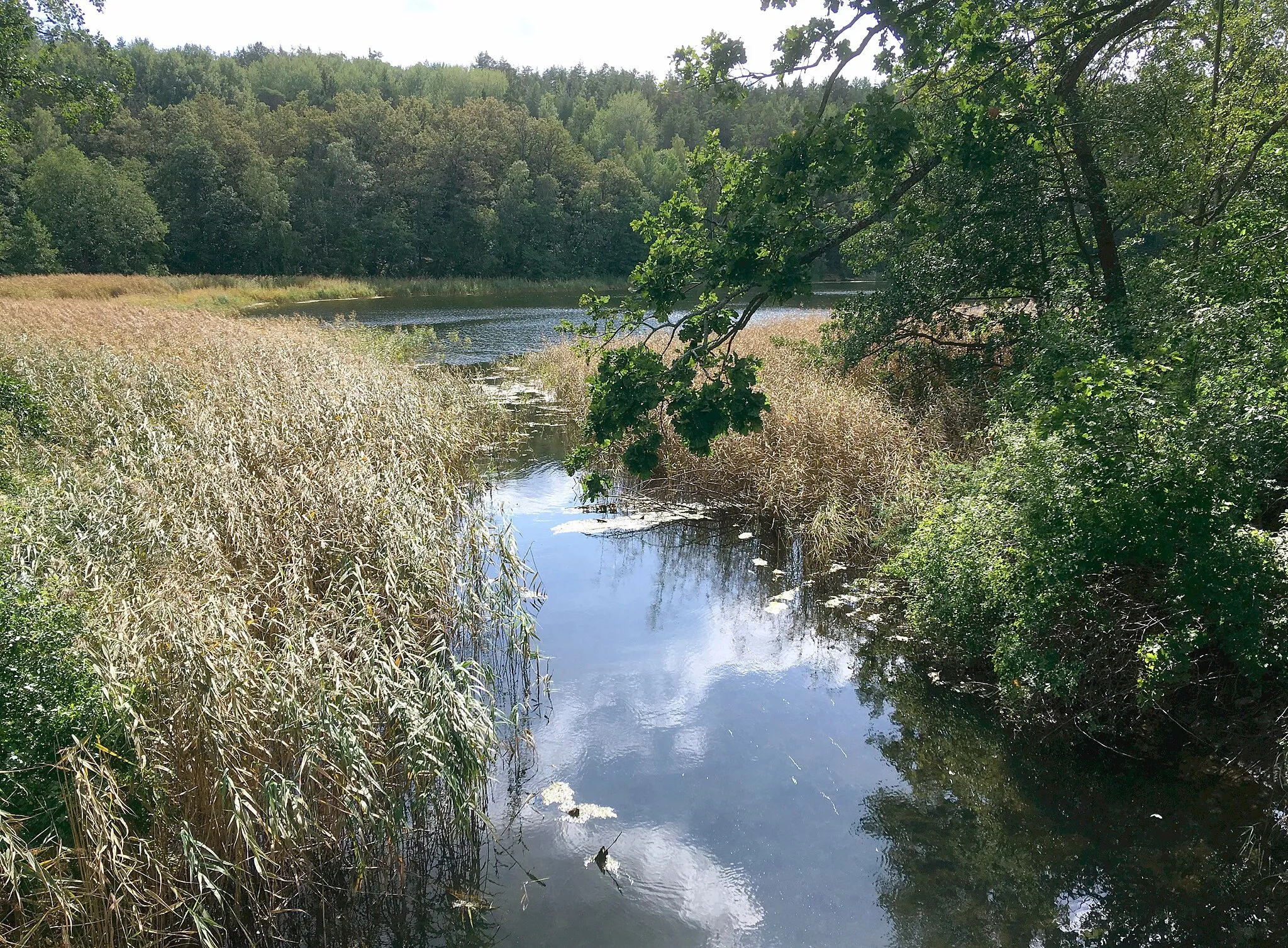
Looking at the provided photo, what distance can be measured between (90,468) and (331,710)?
226 inches

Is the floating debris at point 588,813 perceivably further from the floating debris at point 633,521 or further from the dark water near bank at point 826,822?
the floating debris at point 633,521

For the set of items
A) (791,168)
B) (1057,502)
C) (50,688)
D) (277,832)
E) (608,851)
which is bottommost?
(608,851)

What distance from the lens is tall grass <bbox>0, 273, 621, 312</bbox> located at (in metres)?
36.1

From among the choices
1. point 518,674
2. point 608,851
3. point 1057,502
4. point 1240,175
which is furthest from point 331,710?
point 1240,175

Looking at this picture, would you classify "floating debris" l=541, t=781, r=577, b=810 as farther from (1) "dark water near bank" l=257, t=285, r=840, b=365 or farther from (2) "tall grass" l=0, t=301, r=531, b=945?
(1) "dark water near bank" l=257, t=285, r=840, b=365

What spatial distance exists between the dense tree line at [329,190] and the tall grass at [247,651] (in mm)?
48173

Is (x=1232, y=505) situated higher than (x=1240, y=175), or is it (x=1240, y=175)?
(x=1240, y=175)

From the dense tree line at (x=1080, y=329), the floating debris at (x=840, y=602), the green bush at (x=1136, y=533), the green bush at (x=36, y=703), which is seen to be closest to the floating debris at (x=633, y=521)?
the floating debris at (x=840, y=602)

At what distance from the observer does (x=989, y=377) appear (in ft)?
40.1

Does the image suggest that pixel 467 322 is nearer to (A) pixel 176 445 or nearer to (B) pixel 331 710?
(A) pixel 176 445

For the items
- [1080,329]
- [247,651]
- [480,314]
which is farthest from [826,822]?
[480,314]

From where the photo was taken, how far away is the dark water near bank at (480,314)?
27297 millimetres

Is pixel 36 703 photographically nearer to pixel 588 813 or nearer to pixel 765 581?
pixel 588 813

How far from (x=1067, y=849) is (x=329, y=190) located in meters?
72.8
